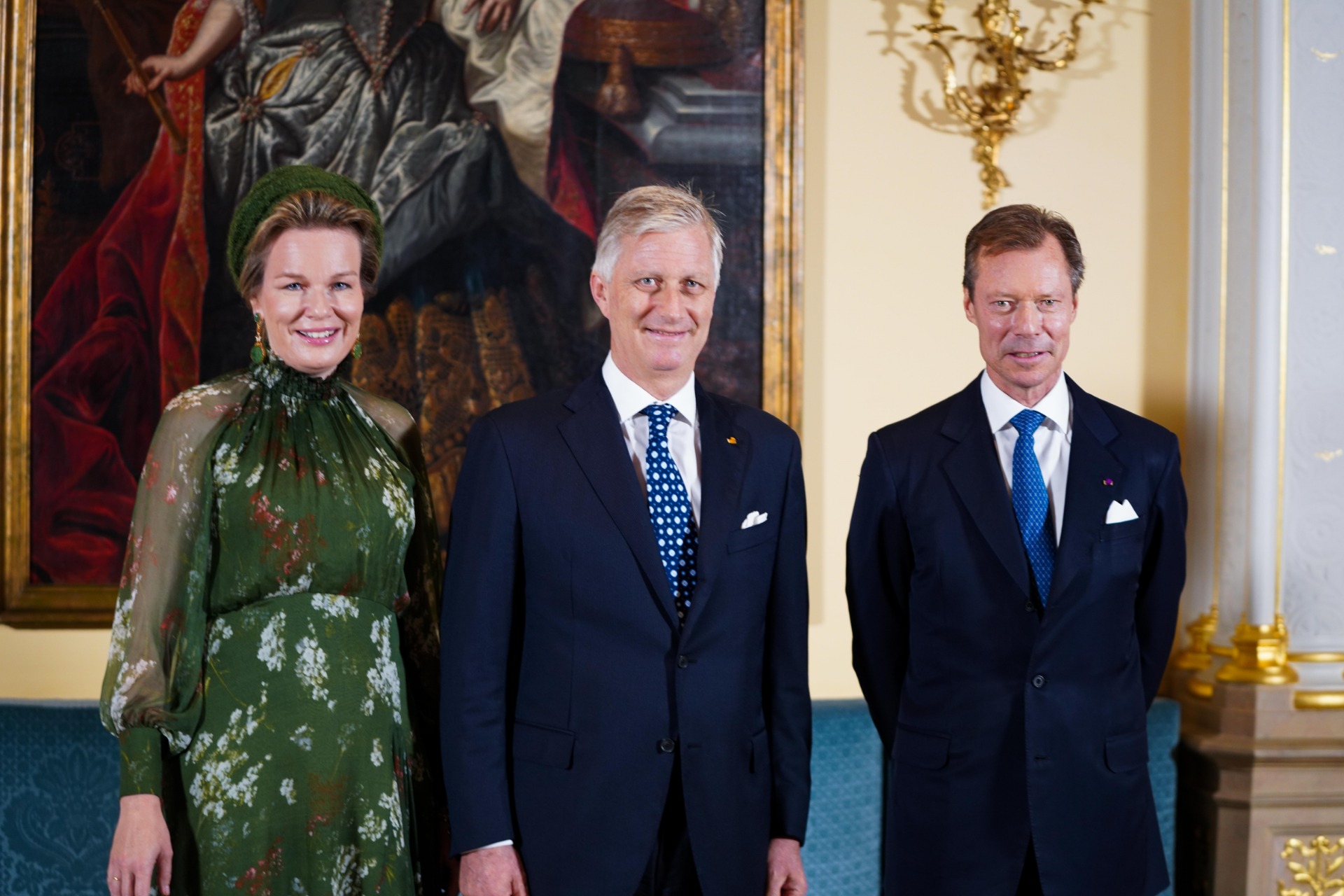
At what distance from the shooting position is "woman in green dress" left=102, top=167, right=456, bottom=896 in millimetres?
1994

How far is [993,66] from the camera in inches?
152

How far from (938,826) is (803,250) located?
2.09 meters

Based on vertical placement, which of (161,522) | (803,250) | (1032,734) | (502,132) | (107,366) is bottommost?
(1032,734)

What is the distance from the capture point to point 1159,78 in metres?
3.95

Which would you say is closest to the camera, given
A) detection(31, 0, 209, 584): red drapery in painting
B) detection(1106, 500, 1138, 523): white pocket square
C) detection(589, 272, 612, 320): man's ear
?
detection(589, 272, 612, 320): man's ear

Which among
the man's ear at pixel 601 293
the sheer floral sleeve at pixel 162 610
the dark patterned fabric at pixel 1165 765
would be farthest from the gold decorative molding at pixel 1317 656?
the sheer floral sleeve at pixel 162 610

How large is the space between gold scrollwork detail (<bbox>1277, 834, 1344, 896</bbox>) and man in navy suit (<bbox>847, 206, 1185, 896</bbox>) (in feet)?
4.82

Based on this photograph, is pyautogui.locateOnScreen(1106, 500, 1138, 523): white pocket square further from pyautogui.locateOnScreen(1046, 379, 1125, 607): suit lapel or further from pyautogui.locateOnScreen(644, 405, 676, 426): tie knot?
pyautogui.locateOnScreen(644, 405, 676, 426): tie knot

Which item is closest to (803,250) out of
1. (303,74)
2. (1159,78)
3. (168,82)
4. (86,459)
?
(1159,78)

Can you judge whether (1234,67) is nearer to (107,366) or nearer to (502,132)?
(502,132)

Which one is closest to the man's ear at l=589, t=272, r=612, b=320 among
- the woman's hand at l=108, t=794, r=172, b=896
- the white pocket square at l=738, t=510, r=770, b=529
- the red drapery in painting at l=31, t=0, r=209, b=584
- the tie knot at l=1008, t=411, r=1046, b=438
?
the white pocket square at l=738, t=510, r=770, b=529

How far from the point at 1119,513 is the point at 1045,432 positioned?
0.21m

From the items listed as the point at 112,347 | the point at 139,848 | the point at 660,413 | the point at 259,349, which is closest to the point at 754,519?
the point at 660,413

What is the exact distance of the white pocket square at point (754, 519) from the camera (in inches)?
81.9
